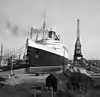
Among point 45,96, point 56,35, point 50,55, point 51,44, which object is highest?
point 56,35

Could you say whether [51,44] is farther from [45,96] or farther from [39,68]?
[45,96]

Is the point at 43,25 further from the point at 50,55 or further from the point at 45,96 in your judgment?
the point at 45,96

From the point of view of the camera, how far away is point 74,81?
15.5 meters

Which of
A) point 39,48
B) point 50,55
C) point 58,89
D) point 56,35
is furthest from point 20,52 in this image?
point 58,89

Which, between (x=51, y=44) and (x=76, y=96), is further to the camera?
(x=51, y=44)

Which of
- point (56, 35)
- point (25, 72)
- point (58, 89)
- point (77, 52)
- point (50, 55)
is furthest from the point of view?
point (77, 52)

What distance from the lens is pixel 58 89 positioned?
1483 centimetres

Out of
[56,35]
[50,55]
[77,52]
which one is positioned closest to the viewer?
[50,55]

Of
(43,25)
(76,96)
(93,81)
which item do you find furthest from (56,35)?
(76,96)

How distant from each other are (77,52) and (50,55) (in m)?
48.2

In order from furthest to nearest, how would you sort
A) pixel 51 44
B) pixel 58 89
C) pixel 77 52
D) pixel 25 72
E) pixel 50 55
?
pixel 77 52 → pixel 51 44 → pixel 50 55 → pixel 25 72 → pixel 58 89

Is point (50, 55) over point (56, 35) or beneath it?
beneath

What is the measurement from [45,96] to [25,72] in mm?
20518

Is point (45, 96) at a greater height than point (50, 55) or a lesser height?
lesser
